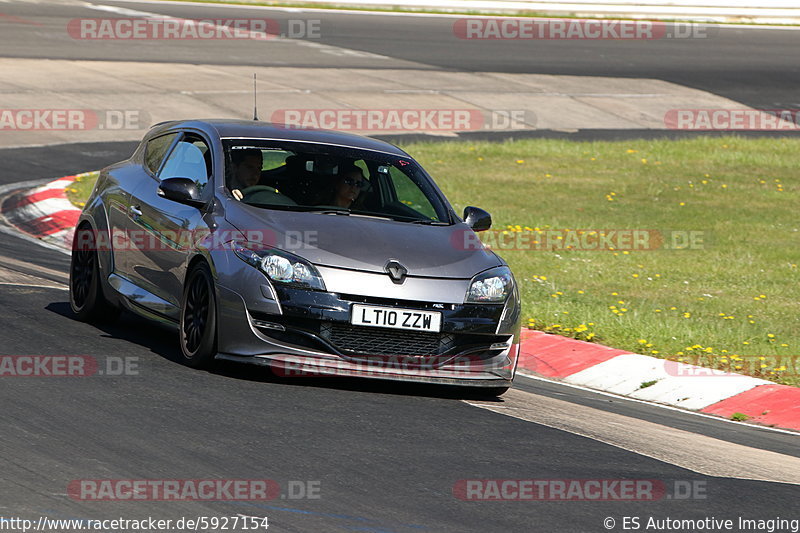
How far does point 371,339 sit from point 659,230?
9.23 metres

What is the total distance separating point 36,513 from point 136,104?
18.4m

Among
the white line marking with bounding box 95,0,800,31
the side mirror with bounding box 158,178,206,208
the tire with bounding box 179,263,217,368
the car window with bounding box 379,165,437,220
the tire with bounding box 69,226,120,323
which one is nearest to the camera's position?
the tire with bounding box 179,263,217,368

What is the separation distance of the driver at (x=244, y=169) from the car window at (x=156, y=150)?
0.87 m

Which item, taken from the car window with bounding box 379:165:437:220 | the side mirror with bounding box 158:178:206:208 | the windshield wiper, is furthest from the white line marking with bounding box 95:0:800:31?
the side mirror with bounding box 158:178:206:208

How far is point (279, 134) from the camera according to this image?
9.19m

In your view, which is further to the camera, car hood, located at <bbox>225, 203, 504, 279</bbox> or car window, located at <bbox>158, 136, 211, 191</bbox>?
car window, located at <bbox>158, 136, 211, 191</bbox>

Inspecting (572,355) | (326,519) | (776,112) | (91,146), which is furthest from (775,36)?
(326,519)

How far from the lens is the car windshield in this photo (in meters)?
8.66

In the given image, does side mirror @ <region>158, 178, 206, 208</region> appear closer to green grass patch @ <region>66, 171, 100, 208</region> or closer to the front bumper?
the front bumper

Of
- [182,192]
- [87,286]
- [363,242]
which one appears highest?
[182,192]

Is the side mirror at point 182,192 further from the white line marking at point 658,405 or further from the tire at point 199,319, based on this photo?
the white line marking at point 658,405

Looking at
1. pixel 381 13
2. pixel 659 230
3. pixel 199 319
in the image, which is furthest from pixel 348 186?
pixel 381 13

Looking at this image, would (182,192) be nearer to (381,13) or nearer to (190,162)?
(190,162)

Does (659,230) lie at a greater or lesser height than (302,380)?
lesser
